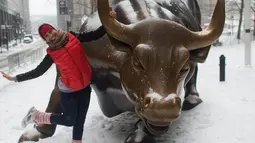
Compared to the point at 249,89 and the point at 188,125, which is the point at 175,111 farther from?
the point at 249,89

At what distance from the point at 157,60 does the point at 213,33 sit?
0.75 meters

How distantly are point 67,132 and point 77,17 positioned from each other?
26246 millimetres

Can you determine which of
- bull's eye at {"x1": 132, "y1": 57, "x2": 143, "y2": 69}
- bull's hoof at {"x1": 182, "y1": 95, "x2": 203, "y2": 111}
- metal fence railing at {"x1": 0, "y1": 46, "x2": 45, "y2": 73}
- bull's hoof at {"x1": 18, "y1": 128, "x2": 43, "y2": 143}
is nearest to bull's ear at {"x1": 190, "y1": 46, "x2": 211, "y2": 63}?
bull's eye at {"x1": 132, "y1": 57, "x2": 143, "y2": 69}

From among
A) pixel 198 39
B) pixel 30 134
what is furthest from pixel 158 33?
pixel 30 134

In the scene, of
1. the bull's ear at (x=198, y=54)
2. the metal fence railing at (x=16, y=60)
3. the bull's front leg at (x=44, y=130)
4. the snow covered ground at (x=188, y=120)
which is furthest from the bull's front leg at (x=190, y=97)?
the metal fence railing at (x=16, y=60)

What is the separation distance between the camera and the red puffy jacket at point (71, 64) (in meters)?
4.16

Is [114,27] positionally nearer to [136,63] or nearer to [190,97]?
[136,63]

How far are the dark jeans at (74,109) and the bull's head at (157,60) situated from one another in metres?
0.72

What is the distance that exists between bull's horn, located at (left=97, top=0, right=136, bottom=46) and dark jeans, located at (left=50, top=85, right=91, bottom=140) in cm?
99

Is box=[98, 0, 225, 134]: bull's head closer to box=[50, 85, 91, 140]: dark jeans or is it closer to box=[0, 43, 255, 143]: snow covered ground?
box=[50, 85, 91, 140]: dark jeans

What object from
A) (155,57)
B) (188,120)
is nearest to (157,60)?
(155,57)

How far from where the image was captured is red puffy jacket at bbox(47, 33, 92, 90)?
4.16 meters

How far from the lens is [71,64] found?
4.17 m

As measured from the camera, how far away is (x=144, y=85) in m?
3.59
